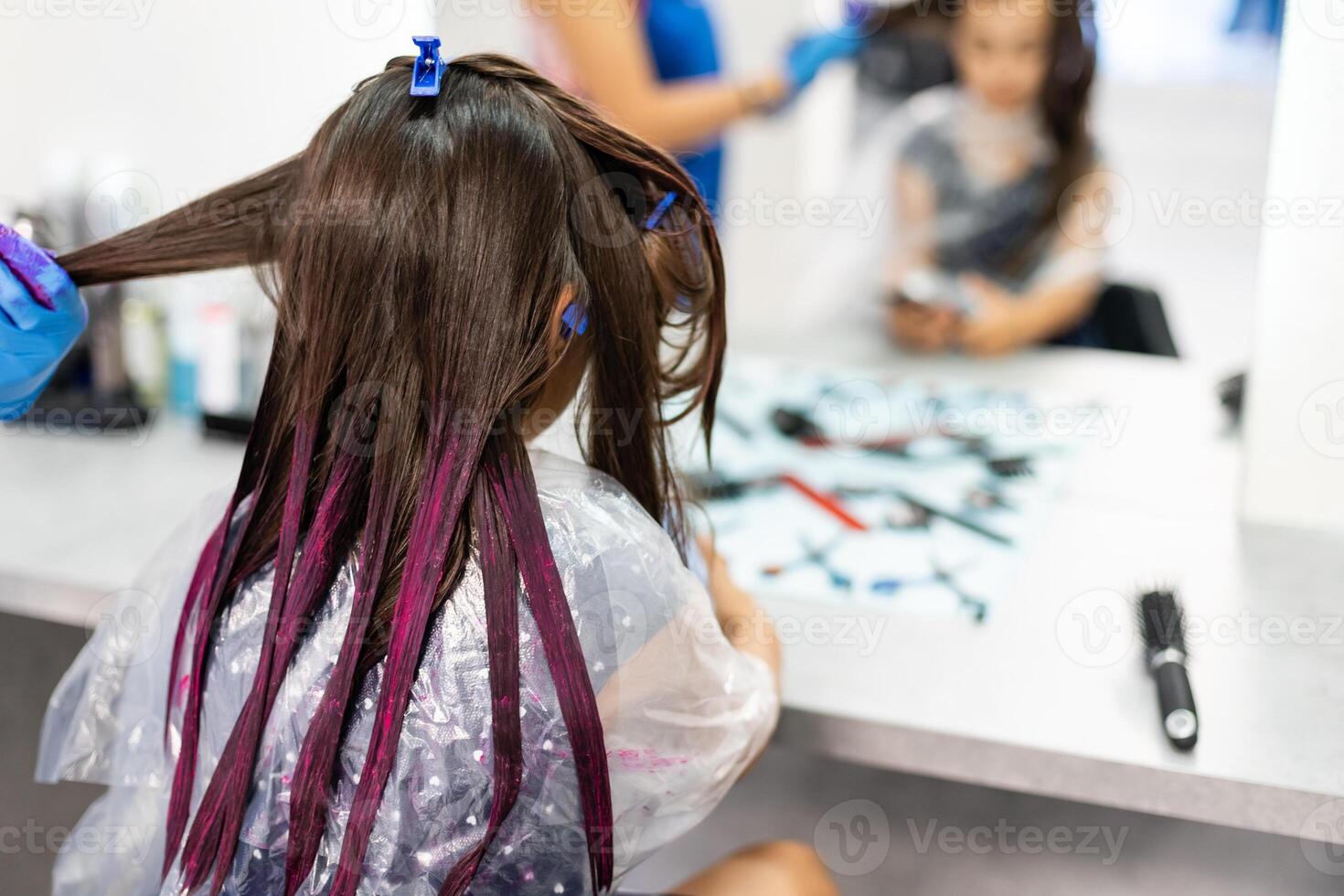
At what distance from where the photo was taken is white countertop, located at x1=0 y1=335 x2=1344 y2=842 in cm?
80

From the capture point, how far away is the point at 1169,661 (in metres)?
0.87

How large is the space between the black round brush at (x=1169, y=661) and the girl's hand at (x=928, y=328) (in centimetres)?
75

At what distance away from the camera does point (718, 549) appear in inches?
43.5

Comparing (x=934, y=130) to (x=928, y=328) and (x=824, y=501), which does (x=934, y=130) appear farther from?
(x=824, y=501)

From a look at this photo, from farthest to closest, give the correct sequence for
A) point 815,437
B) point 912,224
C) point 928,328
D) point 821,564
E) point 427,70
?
point 912,224 → point 928,328 → point 815,437 → point 821,564 → point 427,70

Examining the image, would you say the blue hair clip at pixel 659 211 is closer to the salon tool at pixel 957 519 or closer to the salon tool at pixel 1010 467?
the salon tool at pixel 957 519

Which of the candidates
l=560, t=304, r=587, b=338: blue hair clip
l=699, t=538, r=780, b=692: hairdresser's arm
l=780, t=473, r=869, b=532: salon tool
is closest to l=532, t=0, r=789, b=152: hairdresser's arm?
l=780, t=473, r=869, b=532: salon tool

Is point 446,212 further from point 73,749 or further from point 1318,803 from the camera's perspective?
point 1318,803

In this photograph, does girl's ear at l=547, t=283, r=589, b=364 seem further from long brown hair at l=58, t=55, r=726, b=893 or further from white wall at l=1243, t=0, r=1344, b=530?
white wall at l=1243, t=0, r=1344, b=530

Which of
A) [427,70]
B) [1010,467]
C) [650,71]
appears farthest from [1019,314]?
[427,70]

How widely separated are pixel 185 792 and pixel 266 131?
78 centimetres

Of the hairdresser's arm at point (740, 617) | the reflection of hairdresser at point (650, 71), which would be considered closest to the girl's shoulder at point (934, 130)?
the reflection of hairdresser at point (650, 71)

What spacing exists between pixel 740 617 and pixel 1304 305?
66 centimetres

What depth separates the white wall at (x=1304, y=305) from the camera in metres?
1.11
